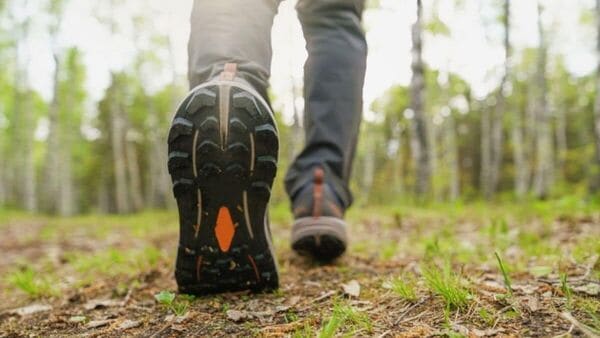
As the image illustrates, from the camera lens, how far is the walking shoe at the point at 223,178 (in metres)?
1.14

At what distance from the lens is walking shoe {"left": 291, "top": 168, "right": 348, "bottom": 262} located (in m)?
1.54

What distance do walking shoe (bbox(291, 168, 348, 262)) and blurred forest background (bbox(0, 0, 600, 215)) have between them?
3684 mm

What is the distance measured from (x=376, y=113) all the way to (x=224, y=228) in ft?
68.4

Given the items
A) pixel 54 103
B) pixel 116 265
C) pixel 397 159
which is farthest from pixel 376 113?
pixel 116 265

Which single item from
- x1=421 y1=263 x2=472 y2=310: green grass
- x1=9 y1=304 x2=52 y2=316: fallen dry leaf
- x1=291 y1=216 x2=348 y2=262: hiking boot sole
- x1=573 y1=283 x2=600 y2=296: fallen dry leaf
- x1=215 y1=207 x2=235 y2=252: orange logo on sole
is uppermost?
x1=215 y1=207 x2=235 y2=252: orange logo on sole

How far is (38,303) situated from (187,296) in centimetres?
68

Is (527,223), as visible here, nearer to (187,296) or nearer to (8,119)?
(187,296)

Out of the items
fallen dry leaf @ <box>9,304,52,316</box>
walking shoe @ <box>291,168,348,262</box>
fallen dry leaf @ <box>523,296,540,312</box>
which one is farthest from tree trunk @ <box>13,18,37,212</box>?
fallen dry leaf @ <box>523,296,540,312</box>

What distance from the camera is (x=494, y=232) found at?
249 centimetres

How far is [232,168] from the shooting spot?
116 centimetres

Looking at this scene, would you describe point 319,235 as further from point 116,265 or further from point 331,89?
point 116,265

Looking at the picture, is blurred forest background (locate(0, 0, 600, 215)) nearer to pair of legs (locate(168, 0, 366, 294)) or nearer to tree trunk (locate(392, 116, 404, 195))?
tree trunk (locate(392, 116, 404, 195))

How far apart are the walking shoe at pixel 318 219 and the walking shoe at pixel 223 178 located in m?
0.30

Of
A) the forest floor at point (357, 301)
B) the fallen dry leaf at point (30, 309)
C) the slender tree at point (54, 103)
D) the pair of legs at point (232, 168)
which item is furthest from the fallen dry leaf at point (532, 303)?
the slender tree at point (54, 103)
